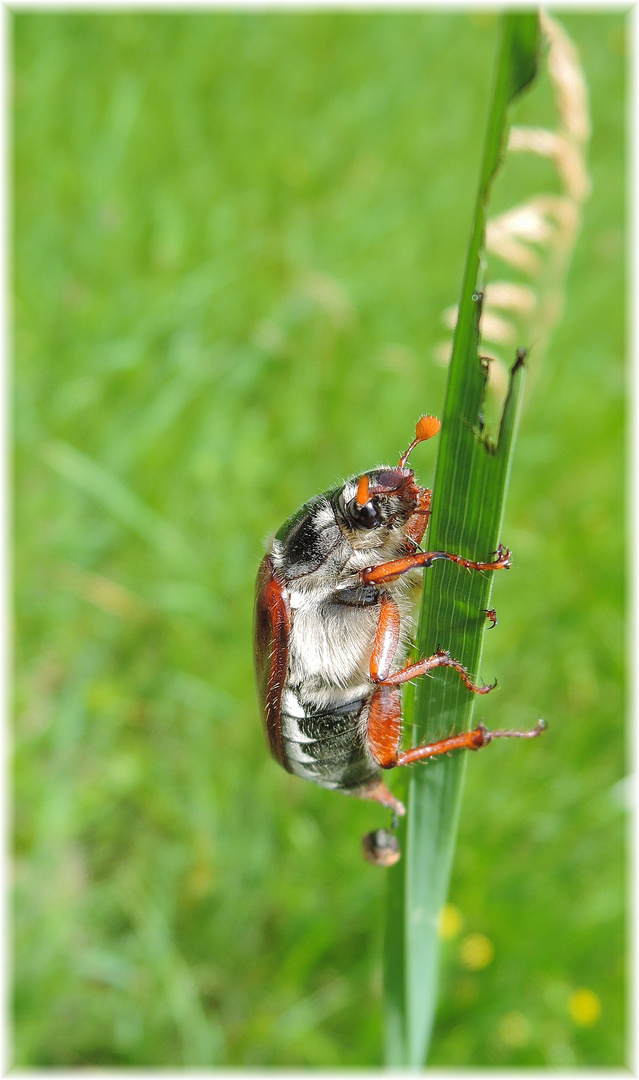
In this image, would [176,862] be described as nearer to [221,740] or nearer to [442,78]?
[221,740]

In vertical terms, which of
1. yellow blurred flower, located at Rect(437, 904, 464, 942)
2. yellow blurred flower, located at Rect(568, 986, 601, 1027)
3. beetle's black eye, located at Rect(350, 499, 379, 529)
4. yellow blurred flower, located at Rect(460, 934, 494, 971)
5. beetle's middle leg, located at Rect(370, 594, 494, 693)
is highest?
beetle's black eye, located at Rect(350, 499, 379, 529)

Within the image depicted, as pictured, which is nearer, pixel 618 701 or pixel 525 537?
pixel 525 537

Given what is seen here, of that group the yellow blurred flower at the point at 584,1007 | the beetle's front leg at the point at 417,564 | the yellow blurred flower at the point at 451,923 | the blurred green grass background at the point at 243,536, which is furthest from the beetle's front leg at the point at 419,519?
the yellow blurred flower at the point at 584,1007

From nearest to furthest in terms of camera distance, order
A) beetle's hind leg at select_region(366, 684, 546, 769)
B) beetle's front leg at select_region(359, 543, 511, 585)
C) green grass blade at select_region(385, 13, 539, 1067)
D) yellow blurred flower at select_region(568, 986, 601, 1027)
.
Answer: green grass blade at select_region(385, 13, 539, 1067)
beetle's front leg at select_region(359, 543, 511, 585)
beetle's hind leg at select_region(366, 684, 546, 769)
yellow blurred flower at select_region(568, 986, 601, 1027)

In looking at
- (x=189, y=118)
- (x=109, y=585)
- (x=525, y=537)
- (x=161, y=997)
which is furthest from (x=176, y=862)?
(x=189, y=118)

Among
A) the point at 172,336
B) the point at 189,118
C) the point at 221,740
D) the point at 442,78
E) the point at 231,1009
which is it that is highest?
the point at 442,78

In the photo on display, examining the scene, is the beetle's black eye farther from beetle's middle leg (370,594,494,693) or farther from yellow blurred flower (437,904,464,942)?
yellow blurred flower (437,904,464,942)

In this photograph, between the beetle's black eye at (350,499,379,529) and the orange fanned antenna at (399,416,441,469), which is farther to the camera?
the beetle's black eye at (350,499,379,529)

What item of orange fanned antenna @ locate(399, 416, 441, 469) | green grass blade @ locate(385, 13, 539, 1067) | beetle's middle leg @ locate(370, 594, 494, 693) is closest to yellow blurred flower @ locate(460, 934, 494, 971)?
green grass blade @ locate(385, 13, 539, 1067)
